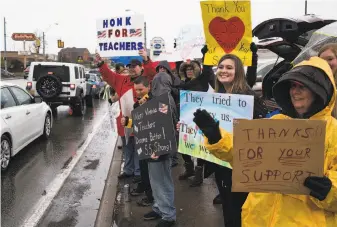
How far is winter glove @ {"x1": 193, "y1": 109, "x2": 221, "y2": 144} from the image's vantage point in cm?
204

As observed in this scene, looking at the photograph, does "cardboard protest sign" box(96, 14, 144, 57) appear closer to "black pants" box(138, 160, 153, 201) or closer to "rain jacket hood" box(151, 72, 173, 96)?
"rain jacket hood" box(151, 72, 173, 96)

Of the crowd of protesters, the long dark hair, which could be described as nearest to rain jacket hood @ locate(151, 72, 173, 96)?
the crowd of protesters

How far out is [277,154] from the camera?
1.89 m

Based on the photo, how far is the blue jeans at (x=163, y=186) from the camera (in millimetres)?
4043

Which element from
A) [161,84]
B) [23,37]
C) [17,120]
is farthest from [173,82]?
[23,37]

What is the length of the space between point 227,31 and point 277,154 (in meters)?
2.23

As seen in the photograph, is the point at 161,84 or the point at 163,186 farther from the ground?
the point at 161,84

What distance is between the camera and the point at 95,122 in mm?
13234

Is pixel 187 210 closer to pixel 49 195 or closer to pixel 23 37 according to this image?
pixel 49 195

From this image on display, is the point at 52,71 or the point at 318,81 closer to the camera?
the point at 318,81

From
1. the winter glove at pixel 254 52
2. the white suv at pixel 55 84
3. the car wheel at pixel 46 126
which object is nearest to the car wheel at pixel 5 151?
the car wheel at pixel 46 126

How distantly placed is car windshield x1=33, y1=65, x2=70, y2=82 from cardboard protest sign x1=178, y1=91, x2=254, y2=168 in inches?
446

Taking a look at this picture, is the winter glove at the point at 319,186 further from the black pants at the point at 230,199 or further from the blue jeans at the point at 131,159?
the blue jeans at the point at 131,159

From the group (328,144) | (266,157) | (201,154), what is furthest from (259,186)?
(201,154)
